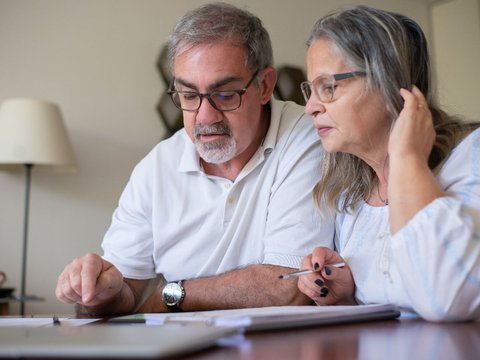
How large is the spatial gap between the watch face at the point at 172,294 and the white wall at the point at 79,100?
2.01 metres

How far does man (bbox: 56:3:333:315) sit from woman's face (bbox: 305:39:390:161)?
28 cm

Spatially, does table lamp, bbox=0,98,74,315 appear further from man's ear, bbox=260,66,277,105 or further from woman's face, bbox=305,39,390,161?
woman's face, bbox=305,39,390,161

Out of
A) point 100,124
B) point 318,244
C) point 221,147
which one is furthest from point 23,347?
point 100,124

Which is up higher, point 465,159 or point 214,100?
point 214,100

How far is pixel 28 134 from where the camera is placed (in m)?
3.05

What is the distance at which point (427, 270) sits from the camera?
97cm

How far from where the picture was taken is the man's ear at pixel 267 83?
6.07 feet

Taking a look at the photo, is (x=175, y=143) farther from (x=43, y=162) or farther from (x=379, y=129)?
(x=43, y=162)

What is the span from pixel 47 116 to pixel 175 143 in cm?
140

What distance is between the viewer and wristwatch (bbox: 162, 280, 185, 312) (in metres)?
1.54

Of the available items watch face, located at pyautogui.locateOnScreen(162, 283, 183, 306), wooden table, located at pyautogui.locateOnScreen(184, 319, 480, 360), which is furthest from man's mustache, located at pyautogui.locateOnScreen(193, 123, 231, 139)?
wooden table, located at pyautogui.locateOnScreen(184, 319, 480, 360)

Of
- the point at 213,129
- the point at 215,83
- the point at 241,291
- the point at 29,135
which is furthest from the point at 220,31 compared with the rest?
the point at 29,135

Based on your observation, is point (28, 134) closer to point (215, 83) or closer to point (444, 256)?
point (215, 83)

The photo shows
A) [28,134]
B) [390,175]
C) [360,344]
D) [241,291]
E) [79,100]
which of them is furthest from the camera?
[79,100]
